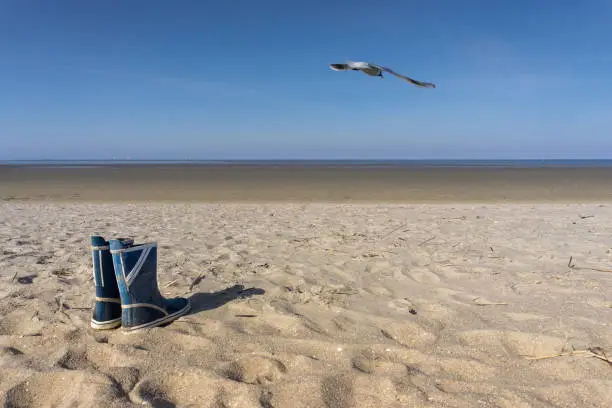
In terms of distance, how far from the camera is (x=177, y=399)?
2.43 m

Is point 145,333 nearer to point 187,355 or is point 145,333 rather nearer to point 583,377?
point 187,355

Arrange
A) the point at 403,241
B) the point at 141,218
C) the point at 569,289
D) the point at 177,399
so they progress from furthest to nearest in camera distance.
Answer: the point at 141,218 → the point at 403,241 → the point at 569,289 → the point at 177,399

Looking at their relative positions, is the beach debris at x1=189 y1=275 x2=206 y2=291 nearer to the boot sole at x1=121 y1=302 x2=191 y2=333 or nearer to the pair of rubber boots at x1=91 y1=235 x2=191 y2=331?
the boot sole at x1=121 y1=302 x2=191 y2=333

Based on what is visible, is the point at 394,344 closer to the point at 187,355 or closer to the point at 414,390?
the point at 414,390

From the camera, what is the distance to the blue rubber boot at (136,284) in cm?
312

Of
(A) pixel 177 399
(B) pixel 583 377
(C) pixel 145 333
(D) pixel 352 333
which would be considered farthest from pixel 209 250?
(B) pixel 583 377

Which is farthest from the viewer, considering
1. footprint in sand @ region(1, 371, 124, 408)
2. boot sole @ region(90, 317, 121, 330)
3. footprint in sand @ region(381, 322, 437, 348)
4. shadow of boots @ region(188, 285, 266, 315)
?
shadow of boots @ region(188, 285, 266, 315)

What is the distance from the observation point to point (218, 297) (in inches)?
155

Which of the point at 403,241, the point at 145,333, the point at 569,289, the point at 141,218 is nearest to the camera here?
the point at 145,333

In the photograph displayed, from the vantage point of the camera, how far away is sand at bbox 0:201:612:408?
2.46 metres

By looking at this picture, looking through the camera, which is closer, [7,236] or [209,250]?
[209,250]

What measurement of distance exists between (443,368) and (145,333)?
198 centimetres

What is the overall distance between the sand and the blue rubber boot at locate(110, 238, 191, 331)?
0.40ft

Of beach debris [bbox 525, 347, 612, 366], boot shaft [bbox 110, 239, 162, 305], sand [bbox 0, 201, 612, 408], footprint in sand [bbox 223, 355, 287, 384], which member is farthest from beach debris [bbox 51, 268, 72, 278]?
beach debris [bbox 525, 347, 612, 366]
